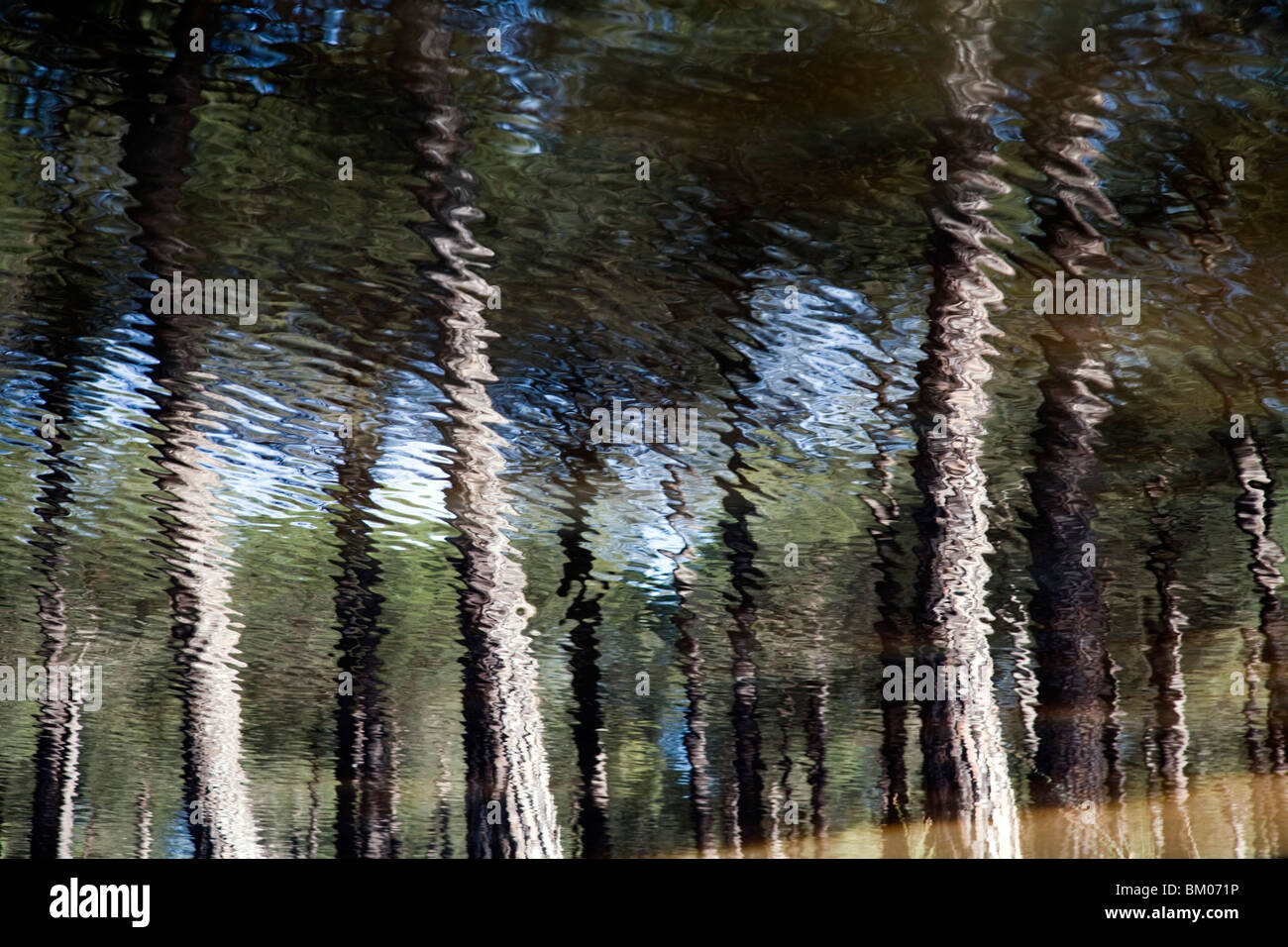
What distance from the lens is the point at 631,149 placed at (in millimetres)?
5133

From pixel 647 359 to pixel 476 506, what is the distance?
11.8ft

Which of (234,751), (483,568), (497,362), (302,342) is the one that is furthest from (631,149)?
(234,751)

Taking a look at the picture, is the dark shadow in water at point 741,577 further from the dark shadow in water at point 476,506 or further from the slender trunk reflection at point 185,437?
the slender trunk reflection at point 185,437

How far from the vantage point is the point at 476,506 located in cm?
1030

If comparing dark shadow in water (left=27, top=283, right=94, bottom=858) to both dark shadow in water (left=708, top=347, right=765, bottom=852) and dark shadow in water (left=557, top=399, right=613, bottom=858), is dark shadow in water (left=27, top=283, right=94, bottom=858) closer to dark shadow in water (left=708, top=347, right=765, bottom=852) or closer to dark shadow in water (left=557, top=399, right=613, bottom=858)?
dark shadow in water (left=557, top=399, right=613, bottom=858)

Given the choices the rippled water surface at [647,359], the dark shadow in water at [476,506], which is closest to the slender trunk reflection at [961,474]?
the rippled water surface at [647,359]

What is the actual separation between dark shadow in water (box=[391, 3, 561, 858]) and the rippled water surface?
0.14 ft

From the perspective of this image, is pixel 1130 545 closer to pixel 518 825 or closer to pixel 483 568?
pixel 483 568

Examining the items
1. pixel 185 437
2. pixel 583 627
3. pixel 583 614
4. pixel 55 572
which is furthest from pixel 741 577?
pixel 55 572

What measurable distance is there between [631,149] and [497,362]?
2.61 meters

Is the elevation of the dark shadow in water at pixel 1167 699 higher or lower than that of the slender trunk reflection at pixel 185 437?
lower

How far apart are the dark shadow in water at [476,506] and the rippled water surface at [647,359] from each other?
0.04m

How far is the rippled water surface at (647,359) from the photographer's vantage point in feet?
15.0

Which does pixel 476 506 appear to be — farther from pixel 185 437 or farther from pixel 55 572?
pixel 55 572
